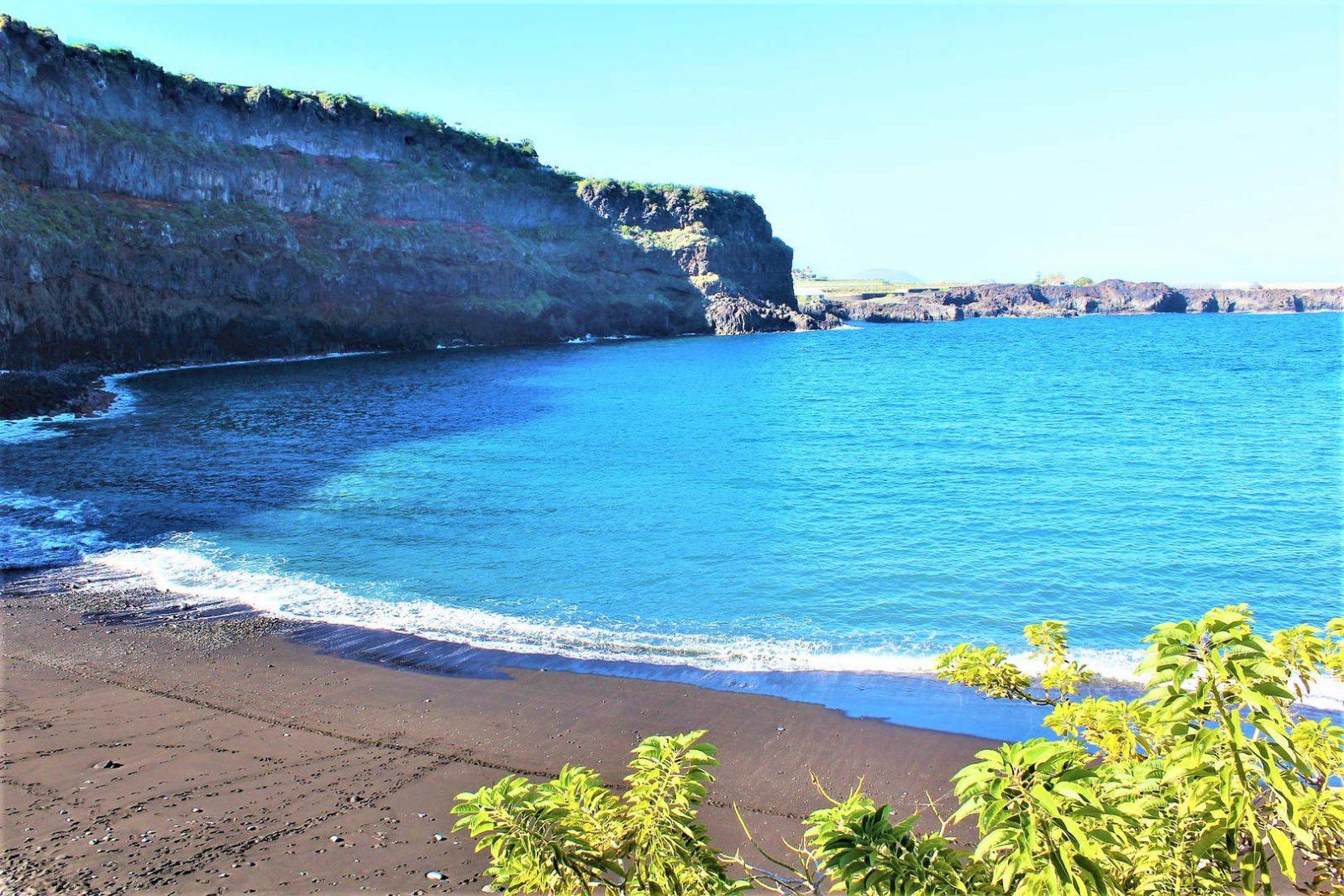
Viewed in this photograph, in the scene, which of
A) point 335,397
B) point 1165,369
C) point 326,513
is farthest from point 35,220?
point 1165,369

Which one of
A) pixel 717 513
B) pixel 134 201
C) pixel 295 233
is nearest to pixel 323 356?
pixel 295 233

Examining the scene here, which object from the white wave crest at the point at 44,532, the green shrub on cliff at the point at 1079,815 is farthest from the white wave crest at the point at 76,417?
the green shrub on cliff at the point at 1079,815

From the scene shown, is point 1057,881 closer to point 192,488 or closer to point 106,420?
point 192,488

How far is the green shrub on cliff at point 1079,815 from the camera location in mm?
2824

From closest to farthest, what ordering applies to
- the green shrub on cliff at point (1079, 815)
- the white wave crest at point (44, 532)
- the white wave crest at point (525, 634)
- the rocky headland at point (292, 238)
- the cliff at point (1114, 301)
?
the green shrub on cliff at point (1079, 815) < the white wave crest at point (525, 634) < the white wave crest at point (44, 532) < the rocky headland at point (292, 238) < the cliff at point (1114, 301)

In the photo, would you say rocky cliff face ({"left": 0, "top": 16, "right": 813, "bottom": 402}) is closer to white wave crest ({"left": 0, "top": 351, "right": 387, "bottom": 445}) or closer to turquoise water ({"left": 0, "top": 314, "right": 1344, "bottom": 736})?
white wave crest ({"left": 0, "top": 351, "right": 387, "bottom": 445})

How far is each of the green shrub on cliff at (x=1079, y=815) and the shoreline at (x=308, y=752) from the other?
158 inches

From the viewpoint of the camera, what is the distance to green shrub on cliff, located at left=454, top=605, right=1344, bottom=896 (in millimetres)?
2824

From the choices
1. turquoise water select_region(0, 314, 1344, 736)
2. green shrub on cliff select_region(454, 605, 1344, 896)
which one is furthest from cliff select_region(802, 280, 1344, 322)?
green shrub on cliff select_region(454, 605, 1344, 896)

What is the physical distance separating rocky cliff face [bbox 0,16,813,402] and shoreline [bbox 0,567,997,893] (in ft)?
127

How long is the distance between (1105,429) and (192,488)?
30301mm

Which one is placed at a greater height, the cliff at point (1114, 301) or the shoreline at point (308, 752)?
the cliff at point (1114, 301)

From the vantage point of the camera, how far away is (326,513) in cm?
2077

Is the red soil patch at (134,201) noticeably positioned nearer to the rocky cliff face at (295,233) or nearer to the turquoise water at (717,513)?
the rocky cliff face at (295,233)
